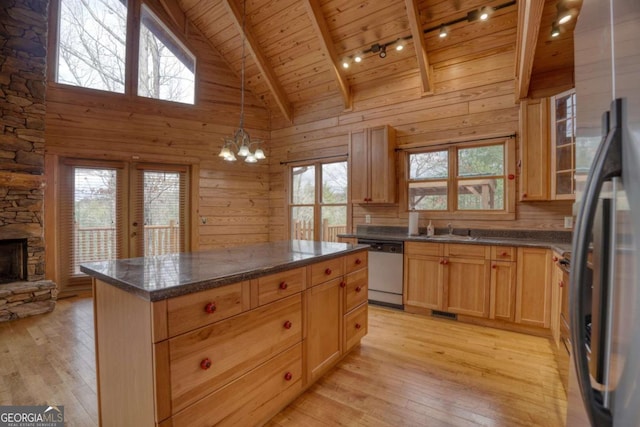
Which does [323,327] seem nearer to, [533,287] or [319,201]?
[533,287]

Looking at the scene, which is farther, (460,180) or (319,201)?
(319,201)

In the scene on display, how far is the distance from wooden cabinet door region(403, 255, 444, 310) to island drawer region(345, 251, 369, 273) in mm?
1169

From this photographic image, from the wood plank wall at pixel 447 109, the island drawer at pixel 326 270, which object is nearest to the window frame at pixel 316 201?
the wood plank wall at pixel 447 109

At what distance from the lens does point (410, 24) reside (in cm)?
355

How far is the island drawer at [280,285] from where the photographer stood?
1.70 m

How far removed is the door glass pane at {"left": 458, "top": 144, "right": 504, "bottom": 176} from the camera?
372 centimetres

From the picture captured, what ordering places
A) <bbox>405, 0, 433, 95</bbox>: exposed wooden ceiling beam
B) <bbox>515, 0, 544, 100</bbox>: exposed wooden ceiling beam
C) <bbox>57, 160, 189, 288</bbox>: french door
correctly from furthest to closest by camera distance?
<bbox>57, 160, 189, 288</bbox>: french door
<bbox>405, 0, 433, 95</bbox>: exposed wooden ceiling beam
<bbox>515, 0, 544, 100</bbox>: exposed wooden ceiling beam

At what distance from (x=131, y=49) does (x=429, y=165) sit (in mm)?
4765

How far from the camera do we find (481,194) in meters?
3.81

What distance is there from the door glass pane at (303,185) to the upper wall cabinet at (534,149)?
3.13 metres

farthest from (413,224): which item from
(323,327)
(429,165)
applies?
(323,327)

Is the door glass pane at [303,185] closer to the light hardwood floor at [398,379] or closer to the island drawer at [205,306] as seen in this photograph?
the light hardwood floor at [398,379]

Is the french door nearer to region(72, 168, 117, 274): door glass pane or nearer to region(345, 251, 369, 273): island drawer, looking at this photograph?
region(72, 168, 117, 274): door glass pane

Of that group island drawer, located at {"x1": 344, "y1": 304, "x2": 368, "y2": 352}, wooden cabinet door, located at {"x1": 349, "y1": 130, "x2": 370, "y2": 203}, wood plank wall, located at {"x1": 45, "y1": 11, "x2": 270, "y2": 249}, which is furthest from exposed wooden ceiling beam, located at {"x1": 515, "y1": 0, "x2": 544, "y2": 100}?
wood plank wall, located at {"x1": 45, "y1": 11, "x2": 270, "y2": 249}
